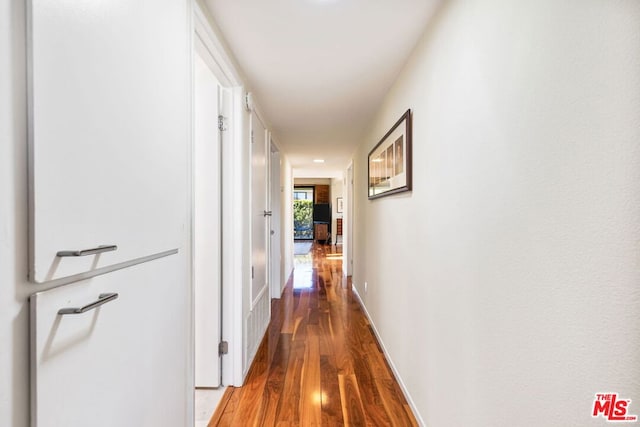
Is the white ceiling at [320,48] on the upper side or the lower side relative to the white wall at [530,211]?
upper

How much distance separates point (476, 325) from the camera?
3.79 ft

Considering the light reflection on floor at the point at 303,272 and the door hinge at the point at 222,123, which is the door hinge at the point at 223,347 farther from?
the light reflection on floor at the point at 303,272

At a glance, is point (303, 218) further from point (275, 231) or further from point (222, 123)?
point (222, 123)

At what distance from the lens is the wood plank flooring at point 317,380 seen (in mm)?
1835

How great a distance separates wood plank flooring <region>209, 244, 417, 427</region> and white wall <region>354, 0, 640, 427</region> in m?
0.42

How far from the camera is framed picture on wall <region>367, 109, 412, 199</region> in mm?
1964

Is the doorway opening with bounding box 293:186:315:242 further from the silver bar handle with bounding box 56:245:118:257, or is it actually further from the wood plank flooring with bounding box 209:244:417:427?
the silver bar handle with bounding box 56:245:118:257

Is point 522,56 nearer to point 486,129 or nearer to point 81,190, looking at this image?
point 486,129

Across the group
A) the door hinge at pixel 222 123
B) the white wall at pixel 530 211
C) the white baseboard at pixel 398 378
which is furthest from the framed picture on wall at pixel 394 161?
the white baseboard at pixel 398 378

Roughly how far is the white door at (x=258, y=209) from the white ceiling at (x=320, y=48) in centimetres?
32

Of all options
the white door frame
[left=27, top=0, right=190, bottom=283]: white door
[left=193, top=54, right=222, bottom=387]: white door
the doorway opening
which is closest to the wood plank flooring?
the white door frame

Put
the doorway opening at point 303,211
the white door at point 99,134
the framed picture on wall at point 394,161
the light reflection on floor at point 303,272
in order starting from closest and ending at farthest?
the white door at point 99,134
the framed picture on wall at point 394,161
the light reflection on floor at point 303,272
the doorway opening at point 303,211

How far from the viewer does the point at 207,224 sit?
81.5 inches

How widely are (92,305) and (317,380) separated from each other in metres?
1.91
